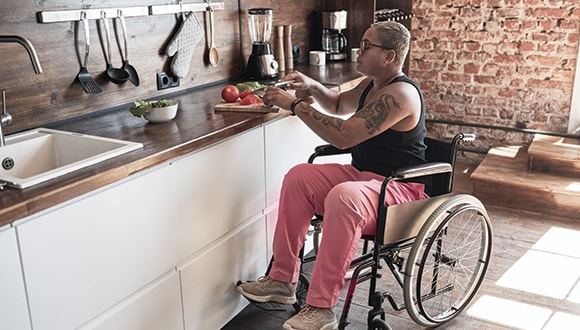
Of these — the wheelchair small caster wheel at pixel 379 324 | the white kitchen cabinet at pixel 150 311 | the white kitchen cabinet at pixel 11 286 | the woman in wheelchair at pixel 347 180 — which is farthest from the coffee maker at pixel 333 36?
the white kitchen cabinet at pixel 11 286

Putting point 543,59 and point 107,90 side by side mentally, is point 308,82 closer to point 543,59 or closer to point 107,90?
point 107,90

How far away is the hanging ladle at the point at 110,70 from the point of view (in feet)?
7.76

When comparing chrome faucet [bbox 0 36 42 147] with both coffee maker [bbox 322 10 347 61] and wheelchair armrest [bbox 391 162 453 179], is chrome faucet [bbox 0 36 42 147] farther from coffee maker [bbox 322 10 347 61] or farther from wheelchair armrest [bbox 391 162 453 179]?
coffee maker [bbox 322 10 347 61]

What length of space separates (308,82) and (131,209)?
3.78ft

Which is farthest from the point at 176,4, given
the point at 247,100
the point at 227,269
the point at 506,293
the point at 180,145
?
the point at 506,293

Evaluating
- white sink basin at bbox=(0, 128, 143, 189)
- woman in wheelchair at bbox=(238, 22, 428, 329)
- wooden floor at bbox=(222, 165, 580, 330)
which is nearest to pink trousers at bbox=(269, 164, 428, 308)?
woman in wheelchair at bbox=(238, 22, 428, 329)

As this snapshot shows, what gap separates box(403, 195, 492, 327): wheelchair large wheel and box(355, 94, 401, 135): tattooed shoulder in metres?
0.39

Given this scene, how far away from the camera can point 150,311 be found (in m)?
1.94

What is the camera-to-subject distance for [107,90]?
7.98ft

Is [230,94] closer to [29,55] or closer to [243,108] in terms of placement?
[243,108]

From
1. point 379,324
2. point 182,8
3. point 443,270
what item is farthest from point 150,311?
point 443,270

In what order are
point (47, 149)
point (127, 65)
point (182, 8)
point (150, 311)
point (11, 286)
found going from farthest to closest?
point (182, 8) → point (127, 65) → point (47, 149) → point (150, 311) → point (11, 286)

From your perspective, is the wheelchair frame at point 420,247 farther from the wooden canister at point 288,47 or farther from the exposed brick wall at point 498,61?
the exposed brick wall at point 498,61

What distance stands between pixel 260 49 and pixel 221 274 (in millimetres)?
1312
